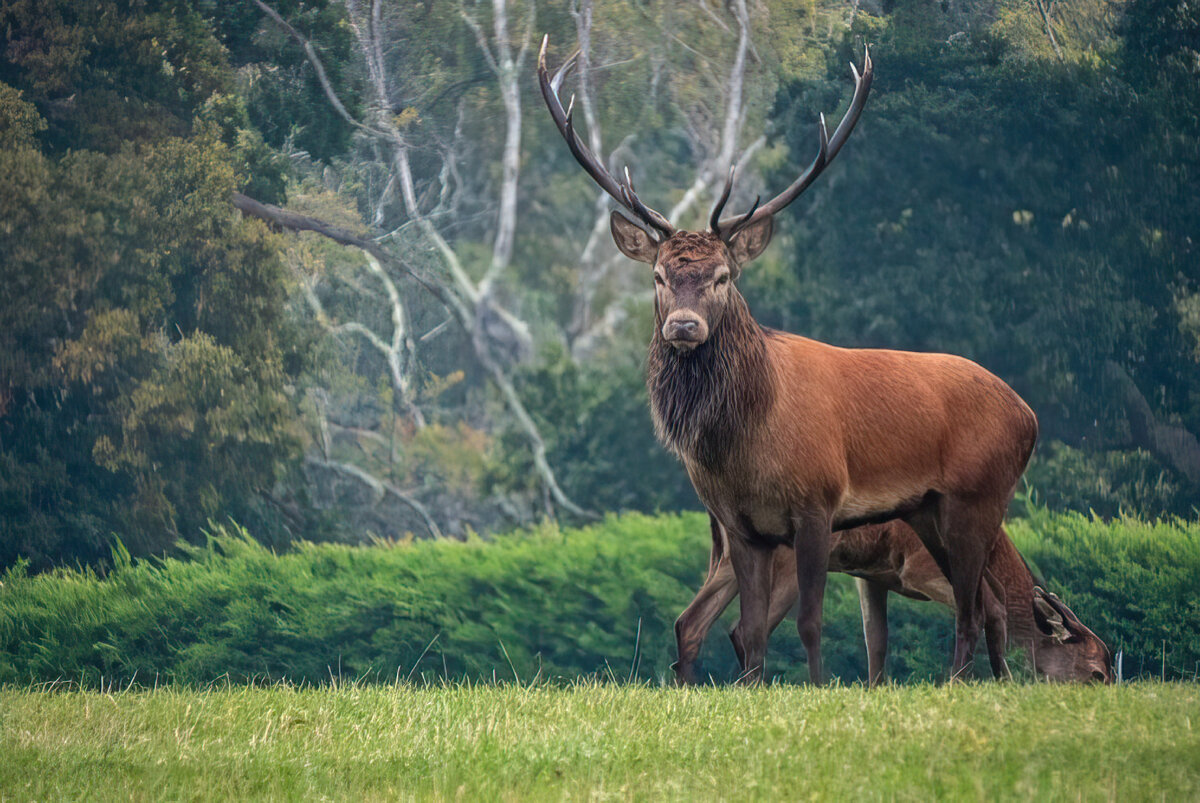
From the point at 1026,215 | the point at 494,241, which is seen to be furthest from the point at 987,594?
the point at 494,241

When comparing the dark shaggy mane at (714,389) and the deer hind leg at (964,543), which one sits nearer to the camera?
the dark shaggy mane at (714,389)

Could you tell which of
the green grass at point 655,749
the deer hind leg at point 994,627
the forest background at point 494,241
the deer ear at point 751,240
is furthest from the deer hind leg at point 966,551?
the forest background at point 494,241

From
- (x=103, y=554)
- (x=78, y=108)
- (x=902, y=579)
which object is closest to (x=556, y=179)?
(x=78, y=108)

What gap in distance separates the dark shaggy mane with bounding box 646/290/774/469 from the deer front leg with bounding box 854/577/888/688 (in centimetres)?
227

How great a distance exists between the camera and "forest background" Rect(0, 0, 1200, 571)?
1305 centimetres

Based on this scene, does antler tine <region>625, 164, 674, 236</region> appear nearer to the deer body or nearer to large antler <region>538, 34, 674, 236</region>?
large antler <region>538, 34, 674, 236</region>

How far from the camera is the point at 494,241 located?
16344 millimetres

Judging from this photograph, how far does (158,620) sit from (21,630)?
126 cm

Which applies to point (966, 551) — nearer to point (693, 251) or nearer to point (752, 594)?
point (752, 594)

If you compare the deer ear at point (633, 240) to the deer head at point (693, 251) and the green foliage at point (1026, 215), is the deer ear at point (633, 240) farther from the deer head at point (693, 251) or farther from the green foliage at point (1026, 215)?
the green foliage at point (1026, 215)

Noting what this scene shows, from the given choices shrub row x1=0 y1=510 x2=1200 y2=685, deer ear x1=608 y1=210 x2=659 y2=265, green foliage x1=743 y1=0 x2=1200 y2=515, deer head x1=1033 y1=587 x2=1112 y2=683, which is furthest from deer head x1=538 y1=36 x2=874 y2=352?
green foliage x1=743 y1=0 x2=1200 y2=515

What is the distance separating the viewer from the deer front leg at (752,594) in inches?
269

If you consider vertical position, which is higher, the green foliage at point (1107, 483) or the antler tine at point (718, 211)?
the antler tine at point (718, 211)

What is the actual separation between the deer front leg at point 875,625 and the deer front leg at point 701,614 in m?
1.11
